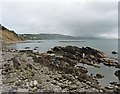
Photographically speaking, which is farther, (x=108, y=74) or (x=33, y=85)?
(x=108, y=74)

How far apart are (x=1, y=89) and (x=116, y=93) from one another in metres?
7.83

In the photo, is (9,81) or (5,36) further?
(5,36)

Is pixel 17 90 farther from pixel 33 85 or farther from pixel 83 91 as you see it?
pixel 83 91

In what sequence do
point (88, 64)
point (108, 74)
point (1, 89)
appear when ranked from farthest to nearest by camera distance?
point (88, 64), point (108, 74), point (1, 89)

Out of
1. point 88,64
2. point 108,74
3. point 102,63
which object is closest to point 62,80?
point 108,74

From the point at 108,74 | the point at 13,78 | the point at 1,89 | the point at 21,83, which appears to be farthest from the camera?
the point at 108,74

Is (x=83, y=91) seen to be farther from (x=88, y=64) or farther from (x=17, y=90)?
(x=88, y=64)

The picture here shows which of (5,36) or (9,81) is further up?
(5,36)

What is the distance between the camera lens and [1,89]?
44.0ft

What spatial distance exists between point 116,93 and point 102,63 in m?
A: 16.6

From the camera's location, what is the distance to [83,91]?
14.1m

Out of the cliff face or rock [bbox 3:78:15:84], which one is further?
the cliff face

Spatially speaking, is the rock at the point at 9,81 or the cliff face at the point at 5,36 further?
the cliff face at the point at 5,36

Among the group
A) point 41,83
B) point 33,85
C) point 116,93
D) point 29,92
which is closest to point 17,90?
point 29,92
